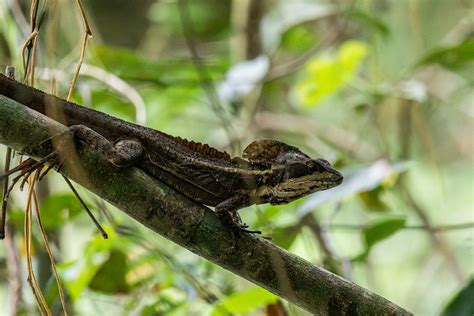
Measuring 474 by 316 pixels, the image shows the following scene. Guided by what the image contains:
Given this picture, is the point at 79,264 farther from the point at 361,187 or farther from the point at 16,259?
the point at 361,187

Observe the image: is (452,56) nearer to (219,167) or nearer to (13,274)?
(219,167)

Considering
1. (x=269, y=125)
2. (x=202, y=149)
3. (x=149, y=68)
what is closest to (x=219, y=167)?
(x=202, y=149)

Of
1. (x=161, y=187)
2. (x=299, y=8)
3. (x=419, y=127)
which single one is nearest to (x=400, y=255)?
(x=419, y=127)

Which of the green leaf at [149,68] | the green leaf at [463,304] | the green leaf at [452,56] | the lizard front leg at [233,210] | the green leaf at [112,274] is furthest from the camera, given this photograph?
the green leaf at [149,68]

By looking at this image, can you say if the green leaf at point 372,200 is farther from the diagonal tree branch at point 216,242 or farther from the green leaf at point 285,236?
the diagonal tree branch at point 216,242

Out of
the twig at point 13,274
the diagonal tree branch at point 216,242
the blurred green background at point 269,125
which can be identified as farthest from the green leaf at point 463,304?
the twig at point 13,274

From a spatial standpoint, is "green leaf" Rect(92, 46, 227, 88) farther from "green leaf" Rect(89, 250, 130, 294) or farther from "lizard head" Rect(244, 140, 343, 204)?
"lizard head" Rect(244, 140, 343, 204)
